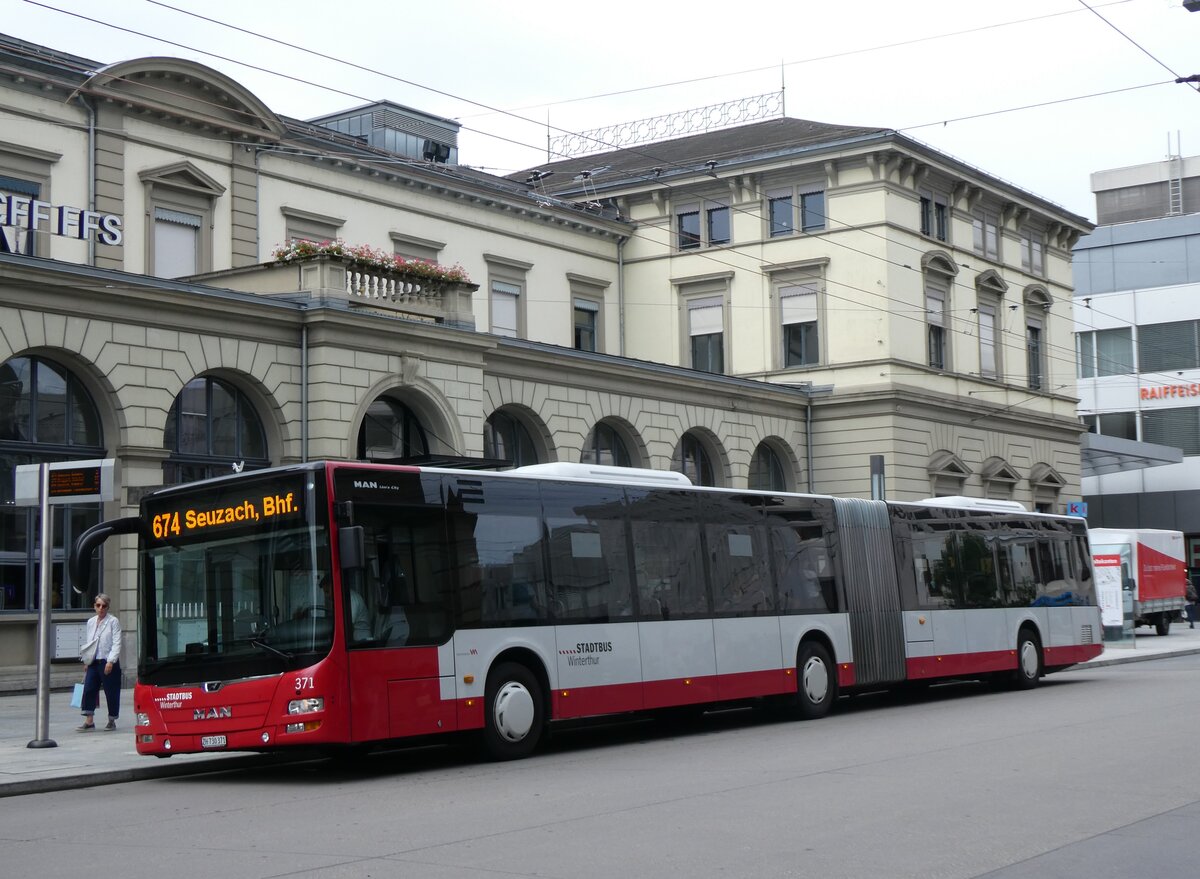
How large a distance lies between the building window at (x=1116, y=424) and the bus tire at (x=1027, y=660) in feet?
131

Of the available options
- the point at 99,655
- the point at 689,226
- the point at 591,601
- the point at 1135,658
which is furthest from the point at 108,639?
the point at 689,226

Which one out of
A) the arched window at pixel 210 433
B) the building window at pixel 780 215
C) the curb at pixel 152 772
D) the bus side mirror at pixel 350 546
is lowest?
the curb at pixel 152 772

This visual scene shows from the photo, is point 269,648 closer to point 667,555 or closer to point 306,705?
point 306,705

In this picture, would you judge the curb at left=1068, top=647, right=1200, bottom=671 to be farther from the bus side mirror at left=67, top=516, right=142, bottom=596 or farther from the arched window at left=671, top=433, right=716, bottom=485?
the bus side mirror at left=67, top=516, right=142, bottom=596

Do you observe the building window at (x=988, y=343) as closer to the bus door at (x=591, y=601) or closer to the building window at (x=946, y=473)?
the building window at (x=946, y=473)

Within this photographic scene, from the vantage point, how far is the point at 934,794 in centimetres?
1179

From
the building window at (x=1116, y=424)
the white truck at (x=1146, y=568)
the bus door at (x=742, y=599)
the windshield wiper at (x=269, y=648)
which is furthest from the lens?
the building window at (x=1116, y=424)

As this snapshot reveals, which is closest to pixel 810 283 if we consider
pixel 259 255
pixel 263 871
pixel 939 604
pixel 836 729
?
pixel 259 255

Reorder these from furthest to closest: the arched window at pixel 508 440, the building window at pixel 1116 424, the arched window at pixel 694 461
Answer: the building window at pixel 1116 424, the arched window at pixel 694 461, the arched window at pixel 508 440

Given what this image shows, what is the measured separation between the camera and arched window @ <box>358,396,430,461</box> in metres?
29.2

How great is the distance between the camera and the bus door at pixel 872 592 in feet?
71.7

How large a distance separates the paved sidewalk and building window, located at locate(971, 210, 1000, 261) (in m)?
32.7

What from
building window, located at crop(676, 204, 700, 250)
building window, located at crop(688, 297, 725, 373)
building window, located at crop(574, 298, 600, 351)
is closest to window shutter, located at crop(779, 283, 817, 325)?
building window, located at crop(688, 297, 725, 373)

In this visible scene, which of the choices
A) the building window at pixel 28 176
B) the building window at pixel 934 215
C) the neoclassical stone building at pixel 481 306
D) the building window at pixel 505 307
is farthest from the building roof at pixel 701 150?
the building window at pixel 28 176
